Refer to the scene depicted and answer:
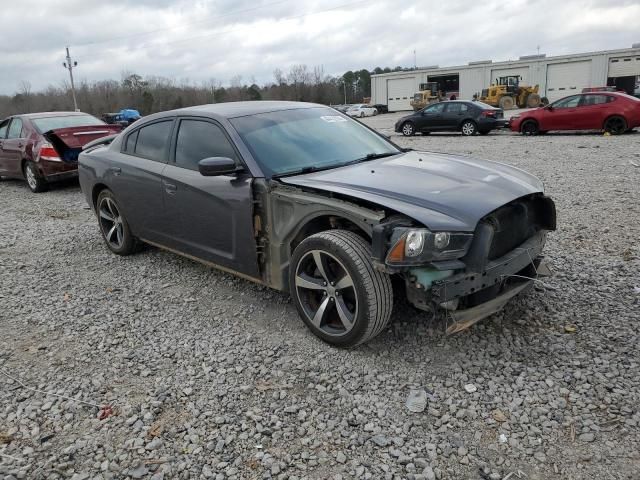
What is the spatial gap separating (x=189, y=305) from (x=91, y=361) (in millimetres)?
971

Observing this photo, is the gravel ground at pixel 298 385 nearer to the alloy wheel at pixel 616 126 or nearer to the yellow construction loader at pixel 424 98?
the alloy wheel at pixel 616 126

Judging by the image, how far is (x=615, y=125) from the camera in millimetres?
15242

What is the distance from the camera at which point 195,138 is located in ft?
14.1

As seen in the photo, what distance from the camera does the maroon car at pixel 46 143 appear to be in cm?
923

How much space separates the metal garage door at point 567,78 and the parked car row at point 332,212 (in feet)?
146

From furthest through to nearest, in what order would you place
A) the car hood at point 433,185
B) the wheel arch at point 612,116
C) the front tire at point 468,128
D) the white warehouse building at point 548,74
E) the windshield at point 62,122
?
the white warehouse building at point 548,74, the front tire at point 468,128, the wheel arch at point 612,116, the windshield at point 62,122, the car hood at point 433,185

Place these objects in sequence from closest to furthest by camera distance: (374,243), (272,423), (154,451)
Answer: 1. (154,451)
2. (272,423)
3. (374,243)

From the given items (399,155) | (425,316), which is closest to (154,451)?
(425,316)

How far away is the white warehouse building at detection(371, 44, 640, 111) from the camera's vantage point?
40.8 metres

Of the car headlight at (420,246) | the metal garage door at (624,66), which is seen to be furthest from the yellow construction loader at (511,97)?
the car headlight at (420,246)

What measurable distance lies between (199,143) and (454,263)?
2.44 m

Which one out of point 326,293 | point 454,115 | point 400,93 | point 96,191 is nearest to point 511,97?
point 400,93

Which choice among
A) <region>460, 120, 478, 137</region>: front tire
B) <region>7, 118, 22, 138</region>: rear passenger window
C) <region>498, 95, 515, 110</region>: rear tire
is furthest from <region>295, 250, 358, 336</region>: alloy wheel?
<region>498, 95, 515, 110</region>: rear tire

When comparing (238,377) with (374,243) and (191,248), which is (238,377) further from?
(191,248)
